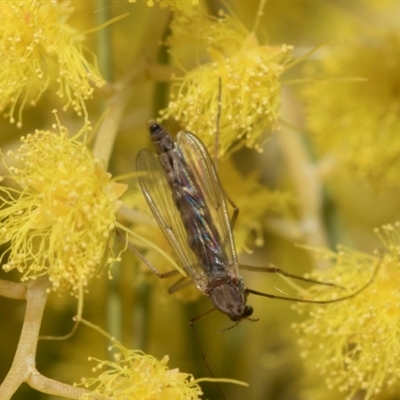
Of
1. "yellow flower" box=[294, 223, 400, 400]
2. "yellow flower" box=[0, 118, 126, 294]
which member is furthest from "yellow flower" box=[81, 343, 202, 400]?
"yellow flower" box=[294, 223, 400, 400]

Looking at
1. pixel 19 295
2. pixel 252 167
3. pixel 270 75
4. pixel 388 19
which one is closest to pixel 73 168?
pixel 19 295

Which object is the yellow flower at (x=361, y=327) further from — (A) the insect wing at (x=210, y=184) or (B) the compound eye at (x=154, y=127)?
(B) the compound eye at (x=154, y=127)

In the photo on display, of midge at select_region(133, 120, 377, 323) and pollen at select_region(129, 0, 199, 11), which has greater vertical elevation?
pollen at select_region(129, 0, 199, 11)

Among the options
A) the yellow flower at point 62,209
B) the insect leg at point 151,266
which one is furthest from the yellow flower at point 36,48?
the insect leg at point 151,266

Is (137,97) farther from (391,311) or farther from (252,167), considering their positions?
(391,311)

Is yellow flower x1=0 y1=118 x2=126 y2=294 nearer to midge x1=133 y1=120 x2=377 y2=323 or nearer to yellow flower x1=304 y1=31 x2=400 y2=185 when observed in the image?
midge x1=133 y1=120 x2=377 y2=323

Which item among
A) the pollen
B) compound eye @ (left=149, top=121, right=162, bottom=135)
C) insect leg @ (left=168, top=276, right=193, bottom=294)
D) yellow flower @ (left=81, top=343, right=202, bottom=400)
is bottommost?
yellow flower @ (left=81, top=343, right=202, bottom=400)
